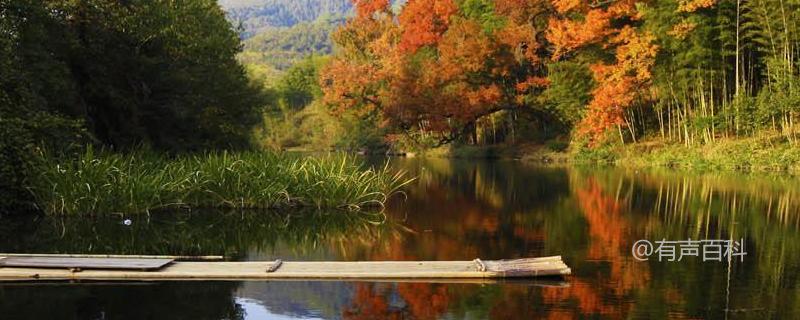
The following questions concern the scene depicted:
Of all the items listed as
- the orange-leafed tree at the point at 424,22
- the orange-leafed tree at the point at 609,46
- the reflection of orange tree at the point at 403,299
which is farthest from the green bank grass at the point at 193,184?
the orange-leafed tree at the point at 424,22

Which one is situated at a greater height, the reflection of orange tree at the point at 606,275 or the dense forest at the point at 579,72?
the dense forest at the point at 579,72

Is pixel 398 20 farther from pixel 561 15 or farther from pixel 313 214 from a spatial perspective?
pixel 313 214

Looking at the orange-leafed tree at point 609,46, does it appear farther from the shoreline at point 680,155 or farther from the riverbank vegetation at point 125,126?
the riverbank vegetation at point 125,126

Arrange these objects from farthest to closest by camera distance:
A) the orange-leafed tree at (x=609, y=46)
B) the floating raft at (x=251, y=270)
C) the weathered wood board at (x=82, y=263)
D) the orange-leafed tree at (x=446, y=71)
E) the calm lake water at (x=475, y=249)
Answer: the orange-leafed tree at (x=446, y=71) < the orange-leafed tree at (x=609, y=46) < the weathered wood board at (x=82, y=263) < the floating raft at (x=251, y=270) < the calm lake water at (x=475, y=249)

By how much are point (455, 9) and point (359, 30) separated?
841 centimetres

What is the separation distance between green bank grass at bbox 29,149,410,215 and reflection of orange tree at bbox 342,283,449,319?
7.48 meters

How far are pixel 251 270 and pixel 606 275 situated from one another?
4.11 meters

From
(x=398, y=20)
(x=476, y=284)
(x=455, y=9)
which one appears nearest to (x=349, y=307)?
(x=476, y=284)

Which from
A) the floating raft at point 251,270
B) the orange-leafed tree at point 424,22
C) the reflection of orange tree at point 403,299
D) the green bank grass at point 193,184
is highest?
the orange-leafed tree at point 424,22

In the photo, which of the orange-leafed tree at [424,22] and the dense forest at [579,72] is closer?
the dense forest at [579,72]

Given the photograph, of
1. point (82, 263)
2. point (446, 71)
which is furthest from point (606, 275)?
point (446, 71)

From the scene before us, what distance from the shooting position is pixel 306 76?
253 ft

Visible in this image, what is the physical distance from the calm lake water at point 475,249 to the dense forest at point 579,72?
830cm

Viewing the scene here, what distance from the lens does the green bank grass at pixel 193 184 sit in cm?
1395
